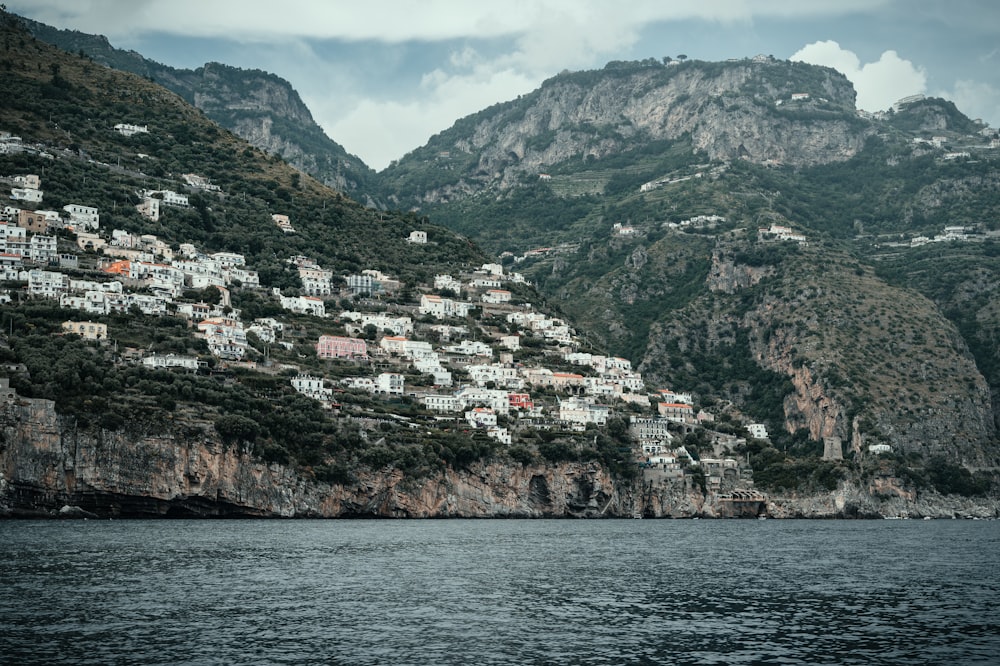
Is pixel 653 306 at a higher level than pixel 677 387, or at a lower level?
higher

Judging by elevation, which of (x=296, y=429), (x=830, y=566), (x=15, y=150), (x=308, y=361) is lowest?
(x=830, y=566)

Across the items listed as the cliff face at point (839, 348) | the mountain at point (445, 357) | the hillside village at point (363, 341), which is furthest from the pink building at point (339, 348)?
the cliff face at point (839, 348)

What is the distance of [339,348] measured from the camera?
10938 cm

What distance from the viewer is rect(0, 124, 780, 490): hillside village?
319ft

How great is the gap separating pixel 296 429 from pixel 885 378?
265 ft

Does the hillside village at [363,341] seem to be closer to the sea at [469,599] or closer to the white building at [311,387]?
the white building at [311,387]

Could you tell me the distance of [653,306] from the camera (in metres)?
174

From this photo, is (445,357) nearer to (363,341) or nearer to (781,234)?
(363,341)

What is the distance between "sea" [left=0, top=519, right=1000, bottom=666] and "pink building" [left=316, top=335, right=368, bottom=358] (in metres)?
37.5

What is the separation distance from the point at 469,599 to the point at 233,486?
39554 millimetres

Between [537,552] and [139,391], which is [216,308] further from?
[537,552]

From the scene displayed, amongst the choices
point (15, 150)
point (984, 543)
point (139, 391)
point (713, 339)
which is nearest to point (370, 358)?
point (139, 391)

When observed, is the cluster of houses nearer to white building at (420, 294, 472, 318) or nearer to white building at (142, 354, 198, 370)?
white building at (420, 294, 472, 318)

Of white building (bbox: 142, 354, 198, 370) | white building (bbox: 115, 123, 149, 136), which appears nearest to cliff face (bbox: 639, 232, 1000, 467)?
white building (bbox: 115, 123, 149, 136)
